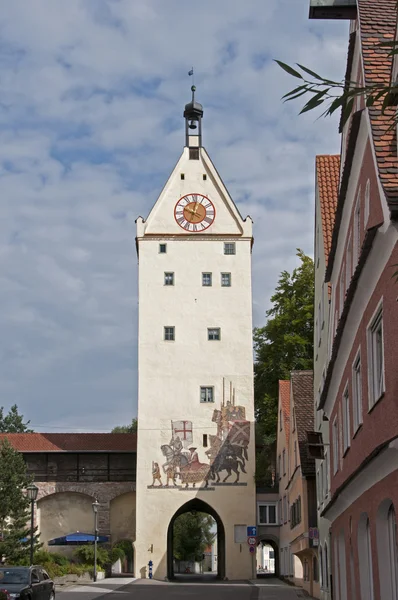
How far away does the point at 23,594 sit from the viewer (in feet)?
58.6

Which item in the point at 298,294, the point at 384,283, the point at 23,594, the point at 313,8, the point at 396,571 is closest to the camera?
the point at 384,283

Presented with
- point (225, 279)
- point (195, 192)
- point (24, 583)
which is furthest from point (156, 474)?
point (24, 583)

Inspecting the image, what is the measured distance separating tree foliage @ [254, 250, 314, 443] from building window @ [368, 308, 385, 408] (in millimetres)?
32275

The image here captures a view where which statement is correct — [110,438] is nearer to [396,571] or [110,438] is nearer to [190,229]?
[190,229]

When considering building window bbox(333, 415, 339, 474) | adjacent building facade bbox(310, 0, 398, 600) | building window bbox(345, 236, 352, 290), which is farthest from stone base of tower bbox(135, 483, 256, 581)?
building window bbox(345, 236, 352, 290)

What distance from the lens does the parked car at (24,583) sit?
17812mm

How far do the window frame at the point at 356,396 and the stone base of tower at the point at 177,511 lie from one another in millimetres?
32685

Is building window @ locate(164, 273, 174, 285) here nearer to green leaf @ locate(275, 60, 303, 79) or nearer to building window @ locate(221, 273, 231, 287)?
building window @ locate(221, 273, 231, 287)

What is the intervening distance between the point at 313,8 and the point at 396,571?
11.0m

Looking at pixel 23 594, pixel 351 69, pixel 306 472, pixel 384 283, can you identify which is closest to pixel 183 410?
pixel 306 472

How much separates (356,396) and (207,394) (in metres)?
33.7

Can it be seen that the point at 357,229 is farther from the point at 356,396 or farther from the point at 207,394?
the point at 207,394

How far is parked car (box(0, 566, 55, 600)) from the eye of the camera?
17812 mm

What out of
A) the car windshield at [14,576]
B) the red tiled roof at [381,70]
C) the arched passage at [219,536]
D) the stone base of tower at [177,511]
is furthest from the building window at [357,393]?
the arched passage at [219,536]
